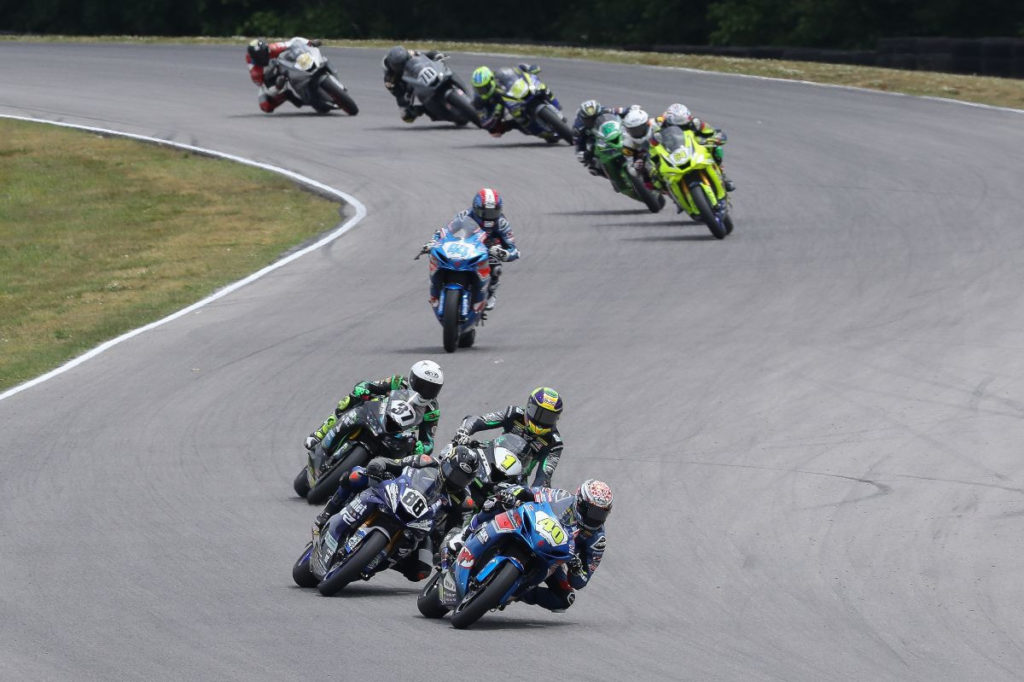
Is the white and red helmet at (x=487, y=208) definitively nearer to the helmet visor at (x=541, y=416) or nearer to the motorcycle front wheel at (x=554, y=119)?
the helmet visor at (x=541, y=416)

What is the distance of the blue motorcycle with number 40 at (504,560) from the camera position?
29.8 feet

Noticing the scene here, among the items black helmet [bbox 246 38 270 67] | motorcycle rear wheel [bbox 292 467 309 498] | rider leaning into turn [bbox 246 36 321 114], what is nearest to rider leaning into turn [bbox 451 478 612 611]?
motorcycle rear wheel [bbox 292 467 309 498]

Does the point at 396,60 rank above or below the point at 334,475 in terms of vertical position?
above

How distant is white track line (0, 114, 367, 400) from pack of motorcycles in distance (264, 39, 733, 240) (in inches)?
116

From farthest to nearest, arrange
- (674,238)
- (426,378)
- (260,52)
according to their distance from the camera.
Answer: (260,52) → (674,238) → (426,378)

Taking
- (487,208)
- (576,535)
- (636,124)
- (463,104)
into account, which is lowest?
(463,104)

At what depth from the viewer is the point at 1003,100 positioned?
30234 mm

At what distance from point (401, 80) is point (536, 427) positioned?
1944 cm

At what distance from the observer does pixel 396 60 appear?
96.1ft

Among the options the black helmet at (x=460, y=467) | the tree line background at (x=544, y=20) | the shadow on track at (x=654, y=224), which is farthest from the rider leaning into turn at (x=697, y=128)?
the tree line background at (x=544, y=20)

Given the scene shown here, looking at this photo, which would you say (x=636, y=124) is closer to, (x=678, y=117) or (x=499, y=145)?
(x=678, y=117)

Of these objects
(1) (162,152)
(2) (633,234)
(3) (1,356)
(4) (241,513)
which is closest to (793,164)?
(2) (633,234)

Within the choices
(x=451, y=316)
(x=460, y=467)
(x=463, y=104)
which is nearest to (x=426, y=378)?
(x=460, y=467)

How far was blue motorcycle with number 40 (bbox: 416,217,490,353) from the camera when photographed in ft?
52.5
